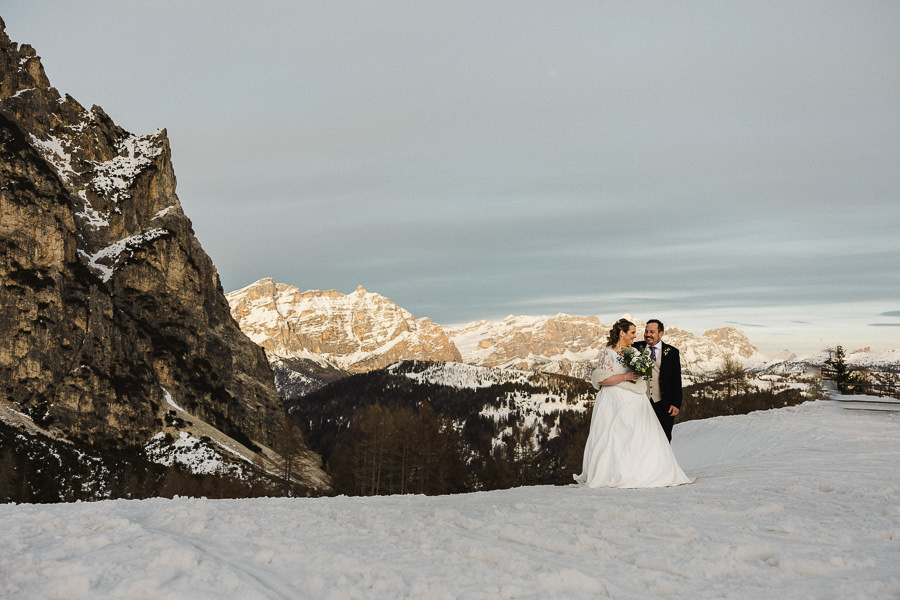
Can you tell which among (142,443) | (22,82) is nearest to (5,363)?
(142,443)

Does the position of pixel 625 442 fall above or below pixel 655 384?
below

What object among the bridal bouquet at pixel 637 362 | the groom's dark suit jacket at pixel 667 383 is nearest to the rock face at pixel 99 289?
the groom's dark suit jacket at pixel 667 383

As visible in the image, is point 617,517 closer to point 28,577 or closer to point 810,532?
point 810,532

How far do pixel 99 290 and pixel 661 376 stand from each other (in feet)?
555

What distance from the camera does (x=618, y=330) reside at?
13.9m

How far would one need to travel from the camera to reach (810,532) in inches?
309

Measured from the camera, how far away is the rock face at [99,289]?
142 m

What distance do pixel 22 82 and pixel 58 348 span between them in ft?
269

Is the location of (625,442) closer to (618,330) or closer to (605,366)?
(605,366)

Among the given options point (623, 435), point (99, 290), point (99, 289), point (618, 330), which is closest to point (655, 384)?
point (623, 435)

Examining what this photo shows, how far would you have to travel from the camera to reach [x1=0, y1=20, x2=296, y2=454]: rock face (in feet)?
465

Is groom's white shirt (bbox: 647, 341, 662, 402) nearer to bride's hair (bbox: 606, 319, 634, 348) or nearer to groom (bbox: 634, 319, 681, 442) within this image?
groom (bbox: 634, 319, 681, 442)

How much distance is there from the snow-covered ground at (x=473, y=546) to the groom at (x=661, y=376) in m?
3.75

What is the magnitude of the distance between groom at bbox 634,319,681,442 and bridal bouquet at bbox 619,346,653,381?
1382 millimetres
